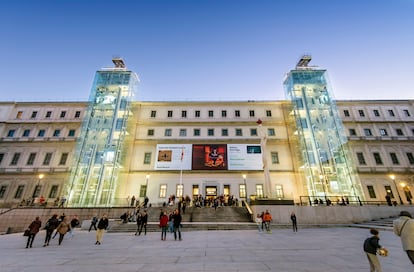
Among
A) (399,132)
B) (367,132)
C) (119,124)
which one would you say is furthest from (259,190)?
(399,132)

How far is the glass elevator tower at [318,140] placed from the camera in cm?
2473

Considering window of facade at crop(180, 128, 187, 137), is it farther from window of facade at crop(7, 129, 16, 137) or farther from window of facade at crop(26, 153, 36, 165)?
window of facade at crop(7, 129, 16, 137)

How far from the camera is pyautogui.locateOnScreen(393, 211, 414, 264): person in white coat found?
3989 mm

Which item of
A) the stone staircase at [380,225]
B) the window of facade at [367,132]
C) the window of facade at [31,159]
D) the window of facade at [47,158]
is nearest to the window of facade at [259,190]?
the stone staircase at [380,225]

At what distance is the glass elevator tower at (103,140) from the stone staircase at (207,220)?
391 inches

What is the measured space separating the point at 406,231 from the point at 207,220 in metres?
15.3

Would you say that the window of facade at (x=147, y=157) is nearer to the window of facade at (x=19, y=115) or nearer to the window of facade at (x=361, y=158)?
the window of facade at (x=19, y=115)

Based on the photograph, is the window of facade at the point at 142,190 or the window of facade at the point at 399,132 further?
the window of facade at the point at 399,132

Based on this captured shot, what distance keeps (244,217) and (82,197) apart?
20.8m

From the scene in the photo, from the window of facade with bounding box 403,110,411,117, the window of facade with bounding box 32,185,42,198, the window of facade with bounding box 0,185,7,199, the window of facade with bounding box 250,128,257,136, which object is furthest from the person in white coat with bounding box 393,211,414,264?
the window of facade with bounding box 0,185,7,199

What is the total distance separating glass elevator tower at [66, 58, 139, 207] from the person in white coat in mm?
27400

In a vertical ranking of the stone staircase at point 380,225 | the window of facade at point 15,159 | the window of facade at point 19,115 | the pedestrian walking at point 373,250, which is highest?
the window of facade at point 19,115

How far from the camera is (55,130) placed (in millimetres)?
31078

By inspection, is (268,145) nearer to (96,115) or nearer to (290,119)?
(290,119)
